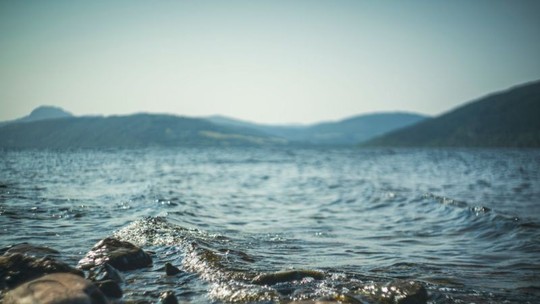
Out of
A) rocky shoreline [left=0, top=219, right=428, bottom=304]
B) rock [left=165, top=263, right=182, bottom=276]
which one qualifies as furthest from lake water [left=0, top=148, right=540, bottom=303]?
rock [left=165, top=263, right=182, bottom=276]

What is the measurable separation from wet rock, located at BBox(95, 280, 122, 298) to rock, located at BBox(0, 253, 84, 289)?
3.07ft

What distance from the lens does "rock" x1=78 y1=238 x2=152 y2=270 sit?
10.4m

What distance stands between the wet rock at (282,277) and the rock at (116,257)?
12.8 ft

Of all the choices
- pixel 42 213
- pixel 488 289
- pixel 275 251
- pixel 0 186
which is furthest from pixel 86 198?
pixel 488 289

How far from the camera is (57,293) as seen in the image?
677 centimetres

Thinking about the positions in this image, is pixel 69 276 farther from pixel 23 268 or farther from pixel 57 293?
pixel 23 268

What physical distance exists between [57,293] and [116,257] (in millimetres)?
3958

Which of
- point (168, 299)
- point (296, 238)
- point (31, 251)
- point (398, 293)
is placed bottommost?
point (296, 238)

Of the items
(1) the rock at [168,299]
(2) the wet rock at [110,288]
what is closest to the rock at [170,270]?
(2) the wet rock at [110,288]

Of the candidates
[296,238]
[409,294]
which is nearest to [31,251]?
[296,238]

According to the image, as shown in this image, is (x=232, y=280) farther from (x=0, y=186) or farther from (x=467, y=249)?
(x=0, y=186)

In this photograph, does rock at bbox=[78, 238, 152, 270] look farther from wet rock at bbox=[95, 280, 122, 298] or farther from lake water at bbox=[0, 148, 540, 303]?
wet rock at bbox=[95, 280, 122, 298]

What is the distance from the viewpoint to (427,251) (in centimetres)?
1410

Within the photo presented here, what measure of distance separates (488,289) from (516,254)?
5269 mm
